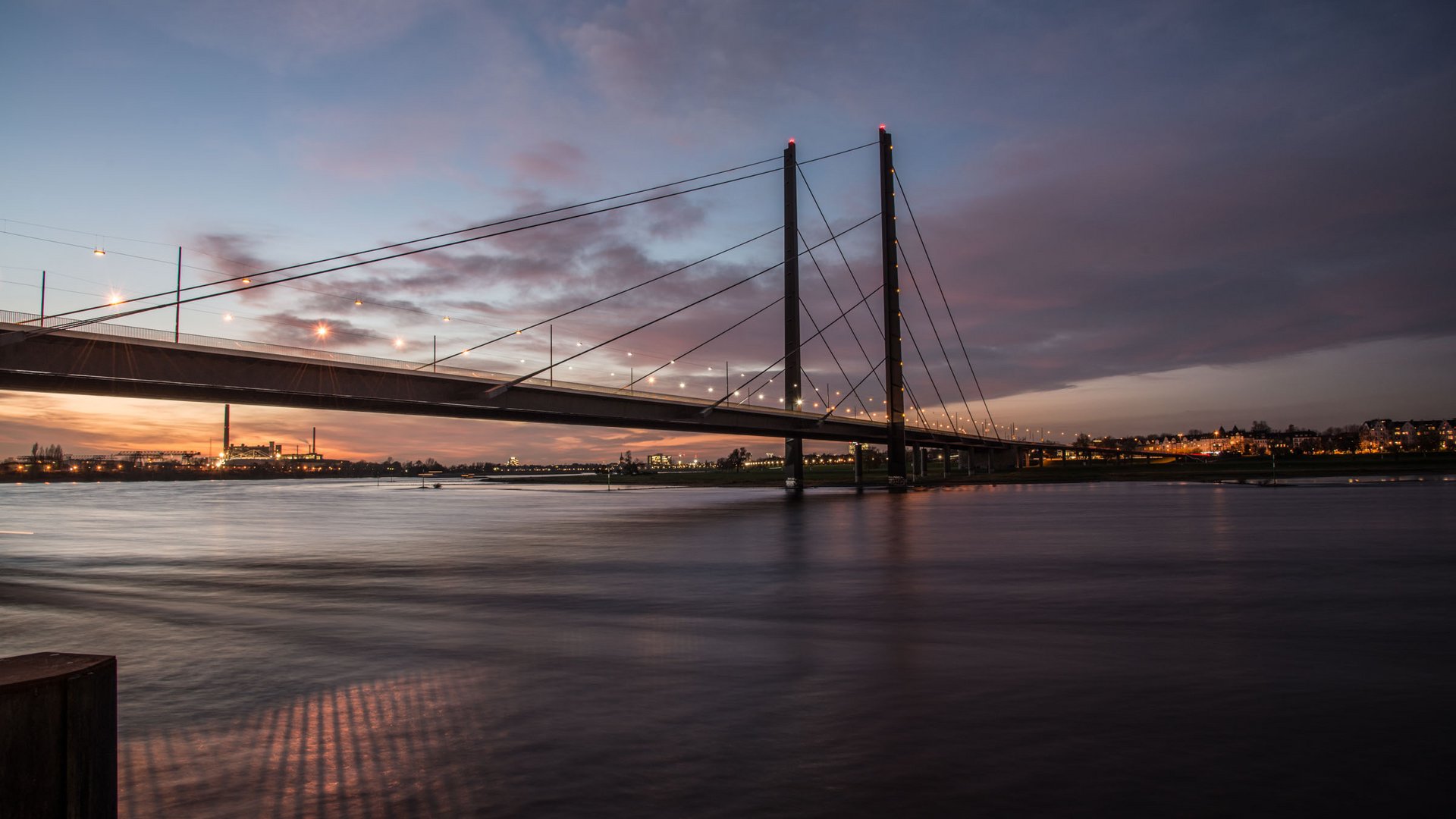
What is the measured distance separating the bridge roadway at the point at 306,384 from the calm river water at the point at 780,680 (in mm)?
11316

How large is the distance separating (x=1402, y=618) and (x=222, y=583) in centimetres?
2632

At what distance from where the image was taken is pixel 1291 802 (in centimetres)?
621

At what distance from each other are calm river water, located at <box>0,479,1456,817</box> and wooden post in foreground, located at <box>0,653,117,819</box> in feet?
7.89

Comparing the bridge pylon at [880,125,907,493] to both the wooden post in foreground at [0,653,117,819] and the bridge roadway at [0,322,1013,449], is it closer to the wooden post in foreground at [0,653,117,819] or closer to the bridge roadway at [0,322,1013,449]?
the bridge roadway at [0,322,1013,449]

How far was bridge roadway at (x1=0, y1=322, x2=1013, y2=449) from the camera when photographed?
33.7 metres

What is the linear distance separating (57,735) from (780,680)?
7.62 meters

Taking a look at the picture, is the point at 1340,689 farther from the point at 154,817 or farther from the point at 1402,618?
the point at 154,817

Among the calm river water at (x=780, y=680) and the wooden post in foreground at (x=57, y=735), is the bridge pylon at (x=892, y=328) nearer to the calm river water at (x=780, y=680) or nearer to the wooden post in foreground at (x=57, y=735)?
the calm river water at (x=780, y=680)

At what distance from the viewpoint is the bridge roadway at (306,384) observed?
1326 inches

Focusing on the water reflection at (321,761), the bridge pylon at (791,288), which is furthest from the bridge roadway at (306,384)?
the water reflection at (321,761)

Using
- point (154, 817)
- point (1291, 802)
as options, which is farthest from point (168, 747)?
point (1291, 802)

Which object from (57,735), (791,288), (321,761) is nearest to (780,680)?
(321,761)

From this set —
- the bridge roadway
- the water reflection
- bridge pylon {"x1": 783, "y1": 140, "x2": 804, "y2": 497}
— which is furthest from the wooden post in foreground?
bridge pylon {"x1": 783, "y1": 140, "x2": 804, "y2": 497}

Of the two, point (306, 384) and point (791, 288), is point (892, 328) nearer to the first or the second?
point (791, 288)
